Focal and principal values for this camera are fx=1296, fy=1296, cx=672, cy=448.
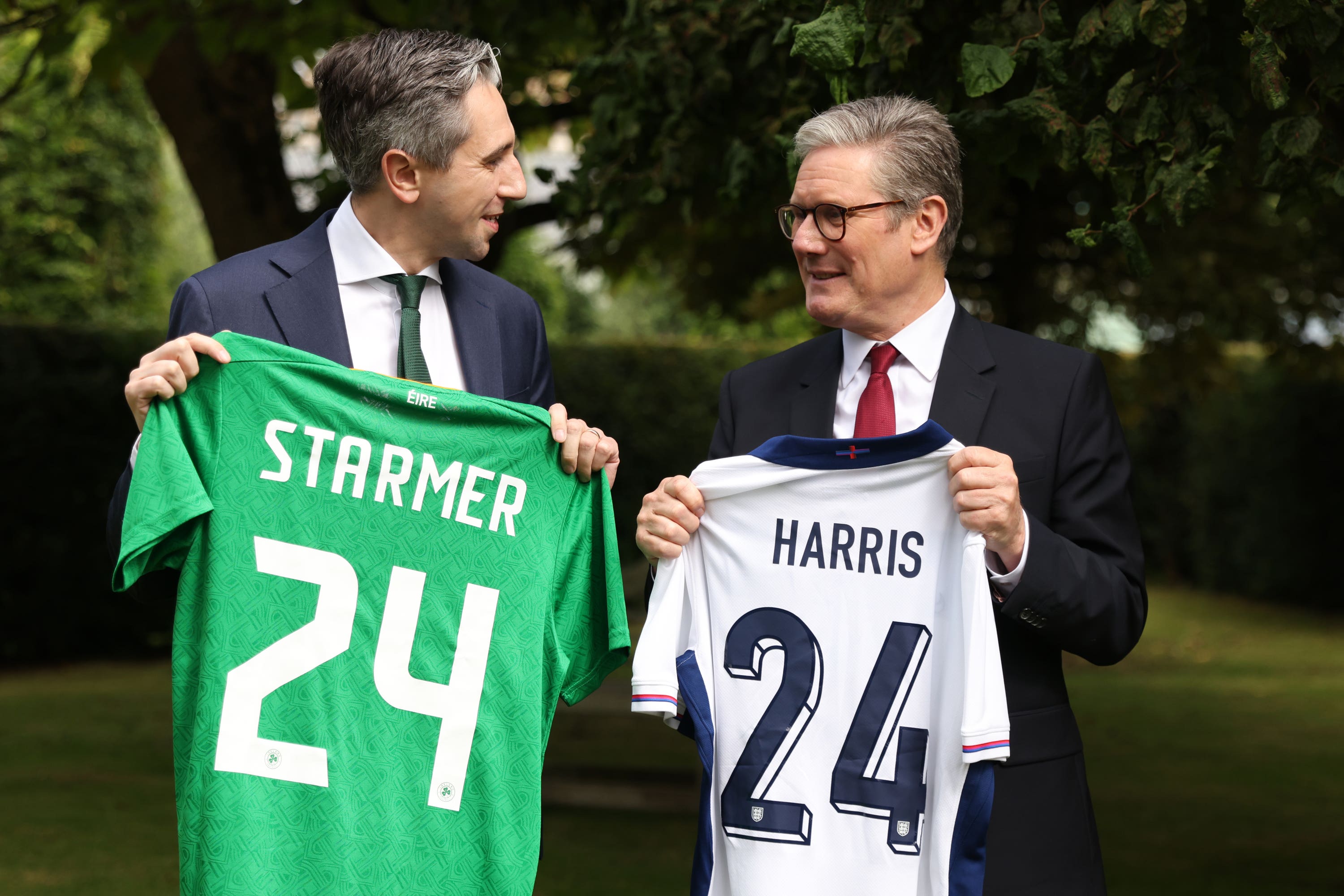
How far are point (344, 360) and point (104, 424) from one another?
31.4 feet

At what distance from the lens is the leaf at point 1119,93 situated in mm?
3213

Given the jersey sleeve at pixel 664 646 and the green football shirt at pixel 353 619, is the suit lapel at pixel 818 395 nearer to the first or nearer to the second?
the jersey sleeve at pixel 664 646

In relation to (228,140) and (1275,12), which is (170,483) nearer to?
(1275,12)

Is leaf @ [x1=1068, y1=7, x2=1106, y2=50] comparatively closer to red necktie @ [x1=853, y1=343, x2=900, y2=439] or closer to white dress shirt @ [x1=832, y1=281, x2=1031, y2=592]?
white dress shirt @ [x1=832, y1=281, x2=1031, y2=592]

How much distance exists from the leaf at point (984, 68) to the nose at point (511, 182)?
1134 mm

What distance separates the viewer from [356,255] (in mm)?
2721

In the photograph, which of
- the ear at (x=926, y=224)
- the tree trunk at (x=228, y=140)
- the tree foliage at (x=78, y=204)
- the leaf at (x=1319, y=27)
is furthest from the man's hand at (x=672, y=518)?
the tree foliage at (x=78, y=204)

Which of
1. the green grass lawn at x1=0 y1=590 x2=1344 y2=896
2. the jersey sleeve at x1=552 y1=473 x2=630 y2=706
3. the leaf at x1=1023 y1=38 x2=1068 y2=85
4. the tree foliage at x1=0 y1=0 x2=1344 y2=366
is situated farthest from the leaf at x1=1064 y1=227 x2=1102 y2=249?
the green grass lawn at x1=0 y1=590 x2=1344 y2=896

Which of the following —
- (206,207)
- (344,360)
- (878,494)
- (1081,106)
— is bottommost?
(878,494)

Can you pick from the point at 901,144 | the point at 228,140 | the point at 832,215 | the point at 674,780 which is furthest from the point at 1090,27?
the point at 674,780

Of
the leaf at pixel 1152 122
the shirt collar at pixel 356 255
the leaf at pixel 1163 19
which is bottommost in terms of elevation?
the shirt collar at pixel 356 255

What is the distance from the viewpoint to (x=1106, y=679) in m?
12.0

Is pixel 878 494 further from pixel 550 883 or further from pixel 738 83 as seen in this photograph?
pixel 550 883

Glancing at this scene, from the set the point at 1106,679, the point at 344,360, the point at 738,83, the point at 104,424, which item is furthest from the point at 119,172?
the point at 344,360
